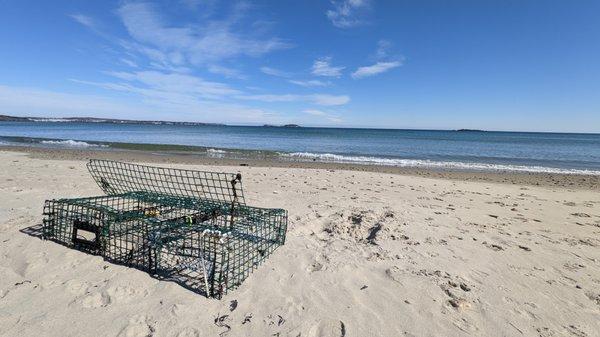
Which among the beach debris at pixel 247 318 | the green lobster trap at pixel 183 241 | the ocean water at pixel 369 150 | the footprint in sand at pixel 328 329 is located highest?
the green lobster trap at pixel 183 241

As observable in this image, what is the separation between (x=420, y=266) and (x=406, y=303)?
1.14m

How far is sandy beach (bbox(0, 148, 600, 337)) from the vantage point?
363 centimetres

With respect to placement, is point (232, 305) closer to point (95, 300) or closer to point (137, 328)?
point (137, 328)

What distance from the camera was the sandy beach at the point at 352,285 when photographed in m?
3.63

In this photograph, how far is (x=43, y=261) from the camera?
483 cm

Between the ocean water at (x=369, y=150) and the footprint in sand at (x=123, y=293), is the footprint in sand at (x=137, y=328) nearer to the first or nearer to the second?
the footprint in sand at (x=123, y=293)

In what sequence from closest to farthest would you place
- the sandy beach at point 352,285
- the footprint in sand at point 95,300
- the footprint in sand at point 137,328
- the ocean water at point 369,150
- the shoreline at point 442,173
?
the footprint in sand at point 137,328 < the sandy beach at point 352,285 < the footprint in sand at point 95,300 < the shoreline at point 442,173 < the ocean water at point 369,150

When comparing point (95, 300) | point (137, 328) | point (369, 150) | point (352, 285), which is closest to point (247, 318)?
point (137, 328)

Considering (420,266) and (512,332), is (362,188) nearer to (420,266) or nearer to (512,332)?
(420,266)

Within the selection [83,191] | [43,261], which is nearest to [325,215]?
[43,261]

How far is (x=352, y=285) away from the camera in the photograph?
14.8 feet

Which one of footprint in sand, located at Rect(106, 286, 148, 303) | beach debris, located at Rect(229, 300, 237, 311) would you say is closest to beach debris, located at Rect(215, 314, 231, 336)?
beach debris, located at Rect(229, 300, 237, 311)

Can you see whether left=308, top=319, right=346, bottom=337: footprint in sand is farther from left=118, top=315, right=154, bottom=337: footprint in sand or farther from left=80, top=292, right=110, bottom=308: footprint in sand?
left=80, top=292, right=110, bottom=308: footprint in sand

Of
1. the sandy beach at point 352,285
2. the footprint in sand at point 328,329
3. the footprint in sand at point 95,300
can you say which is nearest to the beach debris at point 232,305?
the sandy beach at point 352,285
